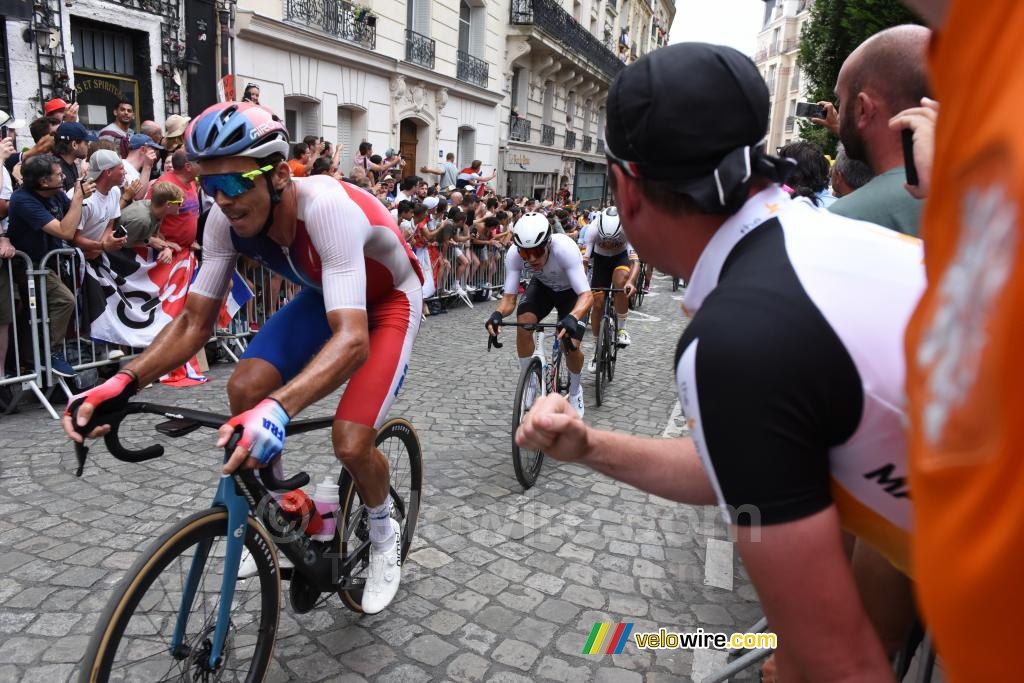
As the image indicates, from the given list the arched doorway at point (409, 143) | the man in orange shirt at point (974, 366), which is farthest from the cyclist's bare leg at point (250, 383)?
the arched doorway at point (409, 143)

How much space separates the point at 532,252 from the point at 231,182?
10.9ft

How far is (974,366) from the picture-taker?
0.47m

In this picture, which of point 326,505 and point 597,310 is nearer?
point 326,505

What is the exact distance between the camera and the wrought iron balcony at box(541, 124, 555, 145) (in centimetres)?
3221

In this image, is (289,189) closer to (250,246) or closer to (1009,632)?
(250,246)

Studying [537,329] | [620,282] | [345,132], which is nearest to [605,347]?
[620,282]

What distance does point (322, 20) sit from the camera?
1581 cm

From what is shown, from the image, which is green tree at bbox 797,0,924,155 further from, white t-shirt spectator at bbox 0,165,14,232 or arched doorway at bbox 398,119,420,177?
white t-shirt spectator at bbox 0,165,14,232

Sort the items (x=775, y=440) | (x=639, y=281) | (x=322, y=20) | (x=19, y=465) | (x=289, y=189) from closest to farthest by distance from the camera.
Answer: (x=775, y=440), (x=289, y=189), (x=19, y=465), (x=639, y=281), (x=322, y=20)

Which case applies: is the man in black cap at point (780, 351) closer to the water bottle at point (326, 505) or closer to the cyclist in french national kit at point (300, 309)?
the cyclist in french national kit at point (300, 309)

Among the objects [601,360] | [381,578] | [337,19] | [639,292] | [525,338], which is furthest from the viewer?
[337,19]

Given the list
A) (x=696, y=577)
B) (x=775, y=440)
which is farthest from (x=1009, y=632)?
(x=696, y=577)

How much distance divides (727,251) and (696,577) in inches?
118

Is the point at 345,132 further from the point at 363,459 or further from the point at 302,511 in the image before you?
the point at 302,511
